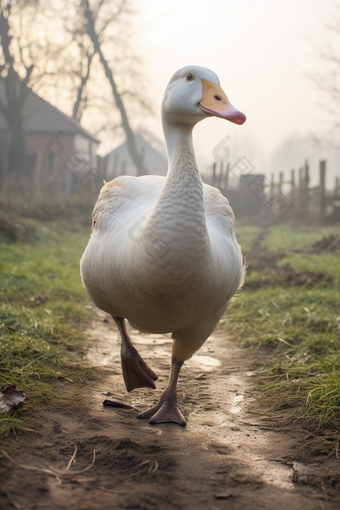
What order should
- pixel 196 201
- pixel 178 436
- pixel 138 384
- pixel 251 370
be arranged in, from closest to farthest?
1. pixel 196 201
2. pixel 178 436
3. pixel 138 384
4. pixel 251 370

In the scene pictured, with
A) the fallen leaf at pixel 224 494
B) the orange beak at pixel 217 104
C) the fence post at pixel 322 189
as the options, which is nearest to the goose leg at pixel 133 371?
the fallen leaf at pixel 224 494

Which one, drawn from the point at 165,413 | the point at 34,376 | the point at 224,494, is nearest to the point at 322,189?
the point at 165,413

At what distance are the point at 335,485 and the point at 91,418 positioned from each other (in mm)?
1391

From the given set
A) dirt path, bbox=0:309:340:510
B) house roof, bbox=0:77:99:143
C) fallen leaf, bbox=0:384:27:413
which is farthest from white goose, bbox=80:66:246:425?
house roof, bbox=0:77:99:143

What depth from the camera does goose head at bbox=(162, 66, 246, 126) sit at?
2523 mm

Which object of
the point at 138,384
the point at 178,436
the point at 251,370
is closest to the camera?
the point at 178,436

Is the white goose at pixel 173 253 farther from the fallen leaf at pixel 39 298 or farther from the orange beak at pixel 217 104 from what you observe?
the fallen leaf at pixel 39 298

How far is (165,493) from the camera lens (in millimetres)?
1865

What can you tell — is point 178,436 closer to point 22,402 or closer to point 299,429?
point 299,429

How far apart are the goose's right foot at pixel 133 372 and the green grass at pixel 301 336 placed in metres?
0.93

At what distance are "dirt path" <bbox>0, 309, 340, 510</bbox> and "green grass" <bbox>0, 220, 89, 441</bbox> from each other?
258 millimetres

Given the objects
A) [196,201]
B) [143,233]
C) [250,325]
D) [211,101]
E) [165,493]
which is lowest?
[250,325]

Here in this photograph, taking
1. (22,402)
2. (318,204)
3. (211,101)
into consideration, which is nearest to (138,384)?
(22,402)

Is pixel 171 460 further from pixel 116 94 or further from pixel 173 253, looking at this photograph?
pixel 116 94
